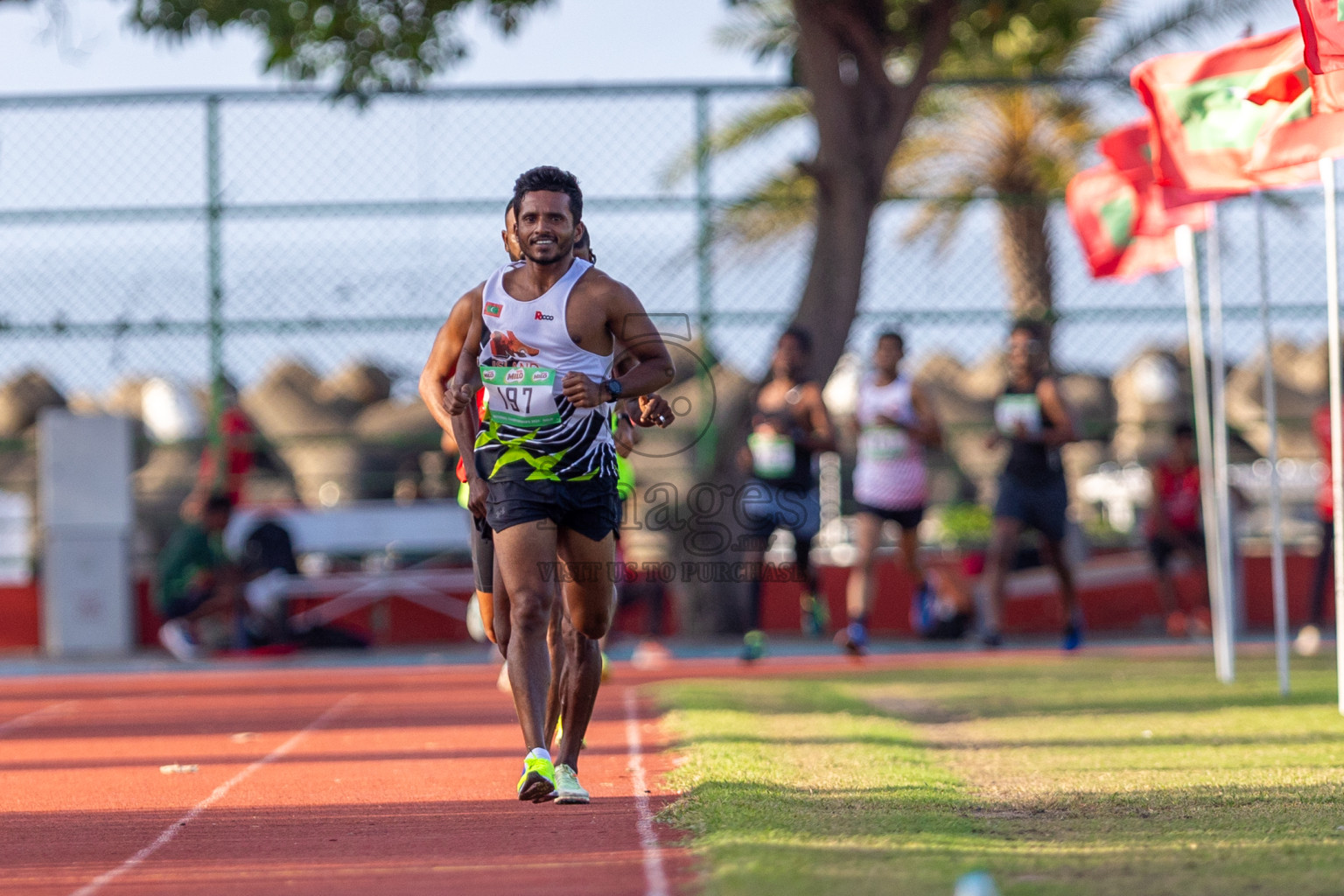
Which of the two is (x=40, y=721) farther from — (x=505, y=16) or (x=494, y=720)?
(x=505, y=16)

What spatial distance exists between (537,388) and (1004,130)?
576 inches

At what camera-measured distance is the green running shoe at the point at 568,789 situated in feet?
19.1

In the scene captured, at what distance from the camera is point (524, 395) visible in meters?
5.81

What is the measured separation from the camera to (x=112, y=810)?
6.16 meters

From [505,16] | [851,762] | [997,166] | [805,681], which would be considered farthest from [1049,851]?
[997,166]

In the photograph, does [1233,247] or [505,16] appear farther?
[1233,247]

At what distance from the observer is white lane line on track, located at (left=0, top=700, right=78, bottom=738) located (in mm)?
9328

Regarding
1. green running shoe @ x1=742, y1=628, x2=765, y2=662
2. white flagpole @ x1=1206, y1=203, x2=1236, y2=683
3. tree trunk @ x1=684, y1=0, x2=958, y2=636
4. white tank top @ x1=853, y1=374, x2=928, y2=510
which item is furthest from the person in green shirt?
white flagpole @ x1=1206, y1=203, x2=1236, y2=683

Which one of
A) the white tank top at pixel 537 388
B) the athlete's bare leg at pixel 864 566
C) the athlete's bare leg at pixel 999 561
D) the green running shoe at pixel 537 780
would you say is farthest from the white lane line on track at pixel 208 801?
the athlete's bare leg at pixel 999 561

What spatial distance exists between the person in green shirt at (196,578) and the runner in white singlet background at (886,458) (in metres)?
5.25

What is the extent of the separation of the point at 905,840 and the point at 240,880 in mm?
1871

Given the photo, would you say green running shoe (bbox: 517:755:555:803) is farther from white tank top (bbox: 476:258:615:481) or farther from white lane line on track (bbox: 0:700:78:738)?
white lane line on track (bbox: 0:700:78:738)

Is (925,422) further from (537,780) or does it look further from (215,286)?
(215,286)

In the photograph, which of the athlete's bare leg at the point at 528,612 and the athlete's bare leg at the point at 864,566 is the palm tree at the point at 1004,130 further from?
the athlete's bare leg at the point at 528,612
